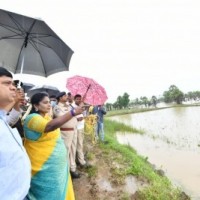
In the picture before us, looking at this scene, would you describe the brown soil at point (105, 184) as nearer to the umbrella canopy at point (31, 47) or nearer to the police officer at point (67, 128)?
→ the police officer at point (67, 128)

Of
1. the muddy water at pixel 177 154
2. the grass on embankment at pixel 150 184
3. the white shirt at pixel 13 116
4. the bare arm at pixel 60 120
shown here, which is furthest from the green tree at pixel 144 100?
the bare arm at pixel 60 120

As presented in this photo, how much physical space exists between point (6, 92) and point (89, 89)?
196cm

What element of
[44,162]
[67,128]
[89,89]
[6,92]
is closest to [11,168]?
[6,92]

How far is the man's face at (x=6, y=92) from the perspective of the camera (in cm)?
150

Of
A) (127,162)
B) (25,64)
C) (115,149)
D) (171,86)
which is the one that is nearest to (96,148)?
(115,149)

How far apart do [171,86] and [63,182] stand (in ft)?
271

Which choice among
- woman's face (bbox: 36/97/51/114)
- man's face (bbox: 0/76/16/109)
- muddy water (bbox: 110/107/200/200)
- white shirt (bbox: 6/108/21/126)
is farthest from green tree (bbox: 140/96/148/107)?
man's face (bbox: 0/76/16/109)

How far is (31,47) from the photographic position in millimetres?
3734

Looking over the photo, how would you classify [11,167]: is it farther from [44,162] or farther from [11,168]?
[44,162]

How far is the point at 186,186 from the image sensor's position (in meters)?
7.08

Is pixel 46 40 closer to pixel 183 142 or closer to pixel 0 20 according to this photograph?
pixel 0 20

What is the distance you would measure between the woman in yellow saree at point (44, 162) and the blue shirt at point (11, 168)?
36.4 inches

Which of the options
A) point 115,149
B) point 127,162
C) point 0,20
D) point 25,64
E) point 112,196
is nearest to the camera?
point 0,20

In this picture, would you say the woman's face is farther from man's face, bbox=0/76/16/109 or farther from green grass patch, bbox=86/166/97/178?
green grass patch, bbox=86/166/97/178
